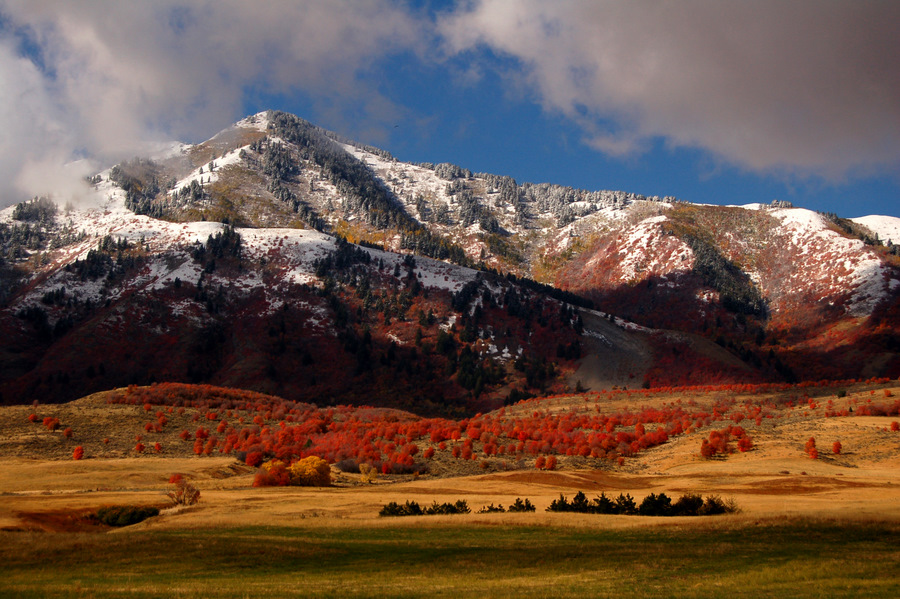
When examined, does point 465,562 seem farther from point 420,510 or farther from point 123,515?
point 123,515

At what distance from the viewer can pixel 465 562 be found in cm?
2391

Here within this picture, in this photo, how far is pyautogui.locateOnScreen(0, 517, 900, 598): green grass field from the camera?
19.4 m

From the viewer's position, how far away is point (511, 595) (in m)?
18.8

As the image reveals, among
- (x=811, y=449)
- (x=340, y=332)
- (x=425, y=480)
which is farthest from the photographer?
(x=340, y=332)

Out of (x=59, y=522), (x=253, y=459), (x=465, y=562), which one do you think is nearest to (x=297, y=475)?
(x=253, y=459)

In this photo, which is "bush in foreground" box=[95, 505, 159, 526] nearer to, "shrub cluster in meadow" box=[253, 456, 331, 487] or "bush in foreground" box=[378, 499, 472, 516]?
Result: "bush in foreground" box=[378, 499, 472, 516]

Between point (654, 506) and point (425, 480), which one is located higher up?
point (654, 506)

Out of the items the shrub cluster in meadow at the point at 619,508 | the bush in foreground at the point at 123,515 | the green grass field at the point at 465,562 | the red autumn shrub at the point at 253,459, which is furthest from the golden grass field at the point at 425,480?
the green grass field at the point at 465,562

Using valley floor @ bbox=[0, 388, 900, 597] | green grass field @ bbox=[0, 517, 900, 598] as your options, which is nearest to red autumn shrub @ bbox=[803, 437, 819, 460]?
valley floor @ bbox=[0, 388, 900, 597]

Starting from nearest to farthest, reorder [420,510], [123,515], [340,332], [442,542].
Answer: [442,542] → [123,515] → [420,510] → [340,332]

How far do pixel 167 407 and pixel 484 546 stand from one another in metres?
69.9

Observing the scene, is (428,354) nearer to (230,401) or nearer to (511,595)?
(230,401)

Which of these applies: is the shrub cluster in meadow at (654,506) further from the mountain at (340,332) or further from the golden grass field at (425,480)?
the mountain at (340,332)

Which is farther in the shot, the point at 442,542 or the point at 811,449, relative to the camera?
the point at 811,449
